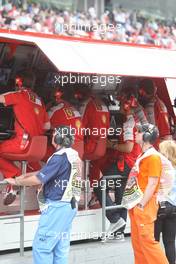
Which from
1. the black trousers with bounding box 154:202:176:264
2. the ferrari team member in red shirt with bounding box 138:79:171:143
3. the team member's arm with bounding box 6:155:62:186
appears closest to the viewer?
the team member's arm with bounding box 6:155:62:186

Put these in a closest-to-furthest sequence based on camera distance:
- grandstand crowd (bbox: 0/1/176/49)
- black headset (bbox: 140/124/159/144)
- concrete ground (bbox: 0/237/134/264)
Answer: black headset (bbox: 140/124/159/144)
concrete ground (bbox: 0/237/134/264)
grandstand crowd (bbox: 0/1/176/49)

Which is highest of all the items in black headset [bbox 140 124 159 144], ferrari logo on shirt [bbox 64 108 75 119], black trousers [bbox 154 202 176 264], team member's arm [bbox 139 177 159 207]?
ferrari logo on shirt [bbox 64 108 75 119]

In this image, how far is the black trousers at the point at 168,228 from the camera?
19.0 feet

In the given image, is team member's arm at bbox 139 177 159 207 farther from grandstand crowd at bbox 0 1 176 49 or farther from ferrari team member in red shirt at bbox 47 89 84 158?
grandstand crowd at bbox 0 1 176 49

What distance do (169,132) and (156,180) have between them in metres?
2.35

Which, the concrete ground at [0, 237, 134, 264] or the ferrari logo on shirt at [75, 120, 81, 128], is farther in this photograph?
the ferrari logo on shirt at [75, 120, 81, 128]

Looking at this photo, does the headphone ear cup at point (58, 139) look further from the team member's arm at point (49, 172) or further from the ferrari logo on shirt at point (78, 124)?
the ferrari logo on shirt at point (78, 124)

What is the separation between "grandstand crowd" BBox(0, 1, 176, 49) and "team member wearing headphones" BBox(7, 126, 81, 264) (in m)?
10.1

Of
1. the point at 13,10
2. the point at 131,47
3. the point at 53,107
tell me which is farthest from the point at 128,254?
the point at 13,10

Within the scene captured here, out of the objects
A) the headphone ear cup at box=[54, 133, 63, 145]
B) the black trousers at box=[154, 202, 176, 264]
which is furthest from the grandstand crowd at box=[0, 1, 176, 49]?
the headphone ear cup at box=[54, 133, 63, 145]

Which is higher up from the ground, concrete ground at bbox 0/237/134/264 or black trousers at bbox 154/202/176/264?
black trousers at bbox 154/202/176/264

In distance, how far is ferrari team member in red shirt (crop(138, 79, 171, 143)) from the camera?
765cm

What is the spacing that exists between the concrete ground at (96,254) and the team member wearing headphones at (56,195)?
2.31 ft

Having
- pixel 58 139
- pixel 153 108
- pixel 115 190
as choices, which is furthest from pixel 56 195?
pixel 153 108
